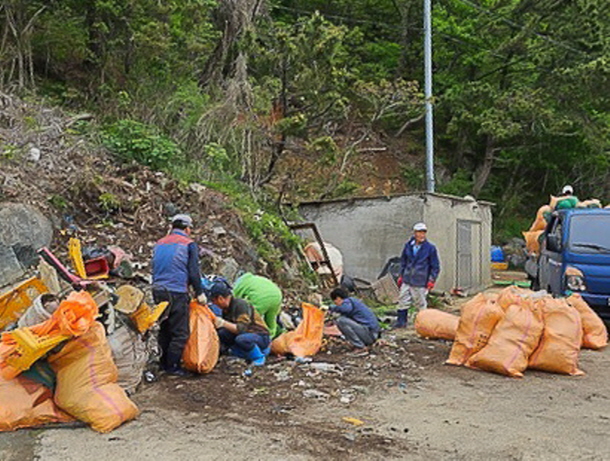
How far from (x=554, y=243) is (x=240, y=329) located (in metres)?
4.95

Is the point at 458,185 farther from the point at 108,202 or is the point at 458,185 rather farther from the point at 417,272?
the point at 108,202

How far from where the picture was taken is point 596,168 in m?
23.9

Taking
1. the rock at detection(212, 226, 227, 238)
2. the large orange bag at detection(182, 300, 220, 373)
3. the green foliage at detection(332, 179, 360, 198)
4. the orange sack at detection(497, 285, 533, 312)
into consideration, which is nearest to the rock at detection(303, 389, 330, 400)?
the large orange bag at detection(182, 300, 220, 373)

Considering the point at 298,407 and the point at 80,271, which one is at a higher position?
the point at 80,271

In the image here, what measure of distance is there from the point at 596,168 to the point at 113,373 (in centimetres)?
2286

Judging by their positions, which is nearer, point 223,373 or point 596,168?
point 223,373

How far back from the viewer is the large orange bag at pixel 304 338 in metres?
6.95

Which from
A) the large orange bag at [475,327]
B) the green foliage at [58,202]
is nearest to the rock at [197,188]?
the green foliage at [58,202]

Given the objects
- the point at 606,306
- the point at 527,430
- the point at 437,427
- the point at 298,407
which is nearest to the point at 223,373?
the point at 298,407

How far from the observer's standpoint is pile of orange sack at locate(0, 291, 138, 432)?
4473 mm

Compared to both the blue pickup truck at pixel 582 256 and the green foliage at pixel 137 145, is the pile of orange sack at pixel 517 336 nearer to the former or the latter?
the blue pickup truck at pixel 582 256

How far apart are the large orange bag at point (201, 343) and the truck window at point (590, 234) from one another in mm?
5286

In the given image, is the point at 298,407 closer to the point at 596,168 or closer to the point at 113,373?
the point at 113,373

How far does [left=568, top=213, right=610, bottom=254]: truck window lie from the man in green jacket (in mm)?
4349
